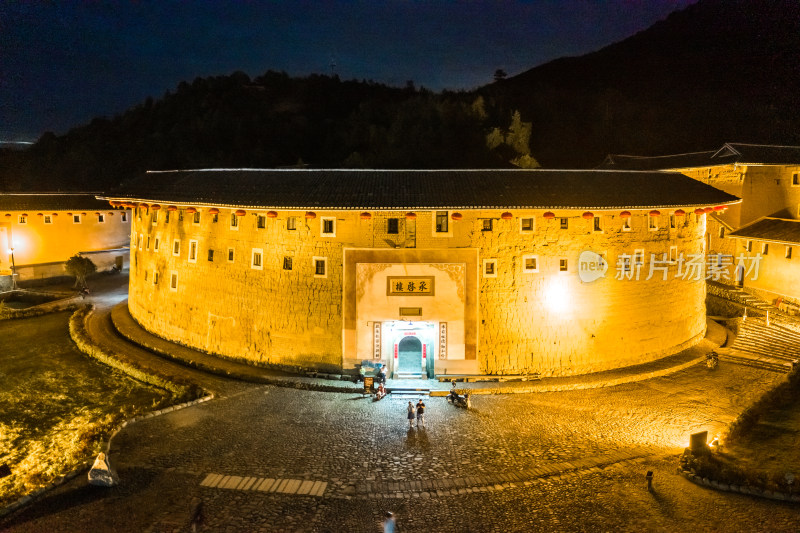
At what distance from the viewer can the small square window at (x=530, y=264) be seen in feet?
57.7

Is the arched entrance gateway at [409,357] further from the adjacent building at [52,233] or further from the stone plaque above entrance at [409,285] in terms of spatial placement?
the adjacent building at [52,233]

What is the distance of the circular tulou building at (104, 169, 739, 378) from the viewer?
1730 centimetres

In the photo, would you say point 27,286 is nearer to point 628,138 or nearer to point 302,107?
point 302,107

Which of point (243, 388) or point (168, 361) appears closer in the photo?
point (243, 388)

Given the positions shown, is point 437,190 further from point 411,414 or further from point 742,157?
point 742,157

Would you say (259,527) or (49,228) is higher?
(49,228)

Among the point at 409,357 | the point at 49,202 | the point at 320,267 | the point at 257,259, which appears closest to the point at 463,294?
the point at 409,357

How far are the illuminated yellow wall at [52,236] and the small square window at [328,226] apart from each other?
94.0 feet

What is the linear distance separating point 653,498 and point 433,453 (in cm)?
497

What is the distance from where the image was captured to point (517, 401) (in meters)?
16.1

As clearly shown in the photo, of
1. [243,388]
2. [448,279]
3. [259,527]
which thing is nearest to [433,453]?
[259,527]

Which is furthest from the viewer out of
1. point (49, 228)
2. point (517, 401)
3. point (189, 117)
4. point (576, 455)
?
point (189, 117)

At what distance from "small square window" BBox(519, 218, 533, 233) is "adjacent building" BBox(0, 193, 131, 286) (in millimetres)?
32833

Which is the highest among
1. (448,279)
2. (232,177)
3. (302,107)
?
(302,107)
